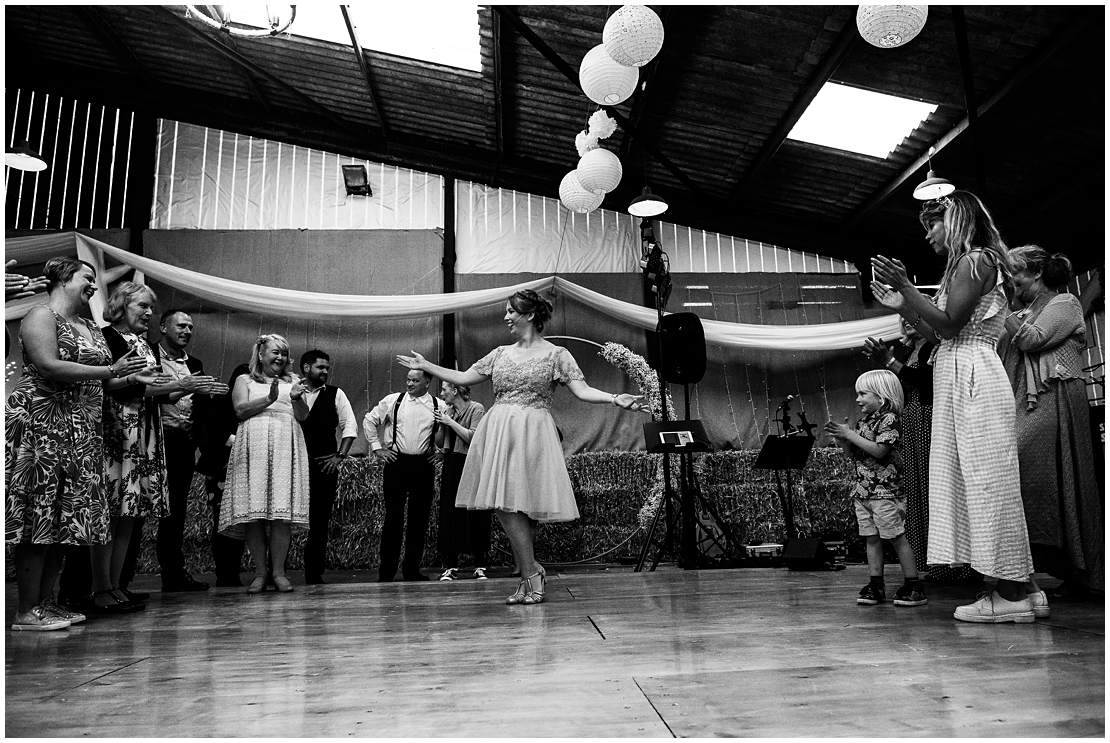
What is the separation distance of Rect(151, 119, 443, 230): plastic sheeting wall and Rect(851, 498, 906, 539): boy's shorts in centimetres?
617

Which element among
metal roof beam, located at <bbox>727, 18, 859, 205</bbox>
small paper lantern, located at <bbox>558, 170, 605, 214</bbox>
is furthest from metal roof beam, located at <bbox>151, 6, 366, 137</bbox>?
metal roof beam, located at <bbox>727, 18, 859, 205</bbox>

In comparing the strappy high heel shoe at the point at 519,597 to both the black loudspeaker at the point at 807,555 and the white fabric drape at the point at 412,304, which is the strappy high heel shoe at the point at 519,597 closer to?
the black loudspeaker at the point at 807,555

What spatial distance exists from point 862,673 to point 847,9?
15.3 feet

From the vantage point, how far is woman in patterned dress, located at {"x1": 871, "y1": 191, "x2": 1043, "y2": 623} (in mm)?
2229

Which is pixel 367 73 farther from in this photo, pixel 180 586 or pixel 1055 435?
pixel 1055 435

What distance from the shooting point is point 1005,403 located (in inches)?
89.7

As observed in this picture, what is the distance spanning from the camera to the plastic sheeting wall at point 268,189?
26.9ft

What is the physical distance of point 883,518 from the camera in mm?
2957

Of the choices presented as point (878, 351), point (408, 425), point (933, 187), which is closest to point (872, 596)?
point (878, 351)

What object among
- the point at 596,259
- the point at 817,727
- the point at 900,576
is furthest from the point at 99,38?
the point at 817,727

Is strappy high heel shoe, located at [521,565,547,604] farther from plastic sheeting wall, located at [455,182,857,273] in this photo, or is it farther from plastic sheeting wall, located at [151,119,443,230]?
plastic sheeting wall, located at [151,119,443,230]

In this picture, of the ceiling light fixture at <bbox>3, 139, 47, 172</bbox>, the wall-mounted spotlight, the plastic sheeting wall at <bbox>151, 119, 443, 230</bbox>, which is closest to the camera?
the ceiling light fixture at <bbox>3, 139, 47, 172</bbox>

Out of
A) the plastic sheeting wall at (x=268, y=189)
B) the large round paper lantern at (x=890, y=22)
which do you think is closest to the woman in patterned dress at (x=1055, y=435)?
the large round paper lantern at (x=890, y=22)

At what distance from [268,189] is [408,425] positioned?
446cm
